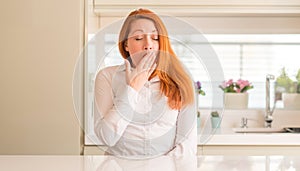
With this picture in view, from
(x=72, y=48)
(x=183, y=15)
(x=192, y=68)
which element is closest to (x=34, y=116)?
(x=72, y=48)

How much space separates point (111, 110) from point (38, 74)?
123 cm

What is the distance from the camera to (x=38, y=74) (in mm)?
2461

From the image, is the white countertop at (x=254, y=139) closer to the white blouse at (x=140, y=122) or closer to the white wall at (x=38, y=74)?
the white wall at (x=38, y=74)

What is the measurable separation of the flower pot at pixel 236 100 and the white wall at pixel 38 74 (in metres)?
0.96

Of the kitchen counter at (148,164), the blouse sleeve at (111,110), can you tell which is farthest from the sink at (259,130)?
the blouse sleeve at (111,110)

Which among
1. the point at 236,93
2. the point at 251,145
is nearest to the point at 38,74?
the point at 251,145

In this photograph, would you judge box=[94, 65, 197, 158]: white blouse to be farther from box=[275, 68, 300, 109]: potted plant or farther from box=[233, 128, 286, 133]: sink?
box=[275, 68, 300, 109]: potted plant

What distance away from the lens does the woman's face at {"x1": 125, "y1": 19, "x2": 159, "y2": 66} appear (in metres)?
1.25

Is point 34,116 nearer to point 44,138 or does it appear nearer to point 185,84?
point 44,138

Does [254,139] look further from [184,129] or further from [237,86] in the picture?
[184,129]

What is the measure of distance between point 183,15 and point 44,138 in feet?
3.42

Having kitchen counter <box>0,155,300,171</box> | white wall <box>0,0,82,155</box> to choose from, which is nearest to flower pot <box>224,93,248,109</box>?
white wall <box>0,0,82,155</box>

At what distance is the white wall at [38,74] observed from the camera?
8.05 feet

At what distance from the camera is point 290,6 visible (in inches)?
105
